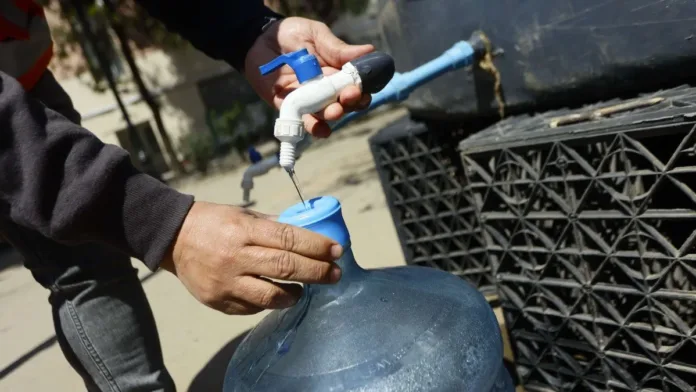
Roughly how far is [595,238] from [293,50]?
89 cm

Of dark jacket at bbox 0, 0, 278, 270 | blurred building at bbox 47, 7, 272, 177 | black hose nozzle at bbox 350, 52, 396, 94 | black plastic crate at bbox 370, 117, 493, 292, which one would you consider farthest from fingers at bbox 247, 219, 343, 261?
blurred building at bbox 47, 7, 272, 177

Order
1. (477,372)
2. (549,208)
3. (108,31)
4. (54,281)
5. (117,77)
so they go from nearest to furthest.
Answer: (477,372) → (54,281) → (549,208) → (108,31) → (117,77)

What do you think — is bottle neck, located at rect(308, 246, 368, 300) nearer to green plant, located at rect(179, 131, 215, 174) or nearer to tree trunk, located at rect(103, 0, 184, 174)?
tree trunk, located at rect(103, 0, 184, 174)

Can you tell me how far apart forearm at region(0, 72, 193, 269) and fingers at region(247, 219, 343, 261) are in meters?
0.16

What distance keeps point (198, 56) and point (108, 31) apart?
8.74 ft

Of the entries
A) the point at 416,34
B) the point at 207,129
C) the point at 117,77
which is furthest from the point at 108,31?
the point at 416,34

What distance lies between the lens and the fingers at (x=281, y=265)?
2.88 ft

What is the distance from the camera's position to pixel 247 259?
89 centimetres

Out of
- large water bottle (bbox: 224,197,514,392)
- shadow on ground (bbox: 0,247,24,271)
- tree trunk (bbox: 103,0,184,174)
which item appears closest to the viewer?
large water bottle (bbox: 224,197,514,392)

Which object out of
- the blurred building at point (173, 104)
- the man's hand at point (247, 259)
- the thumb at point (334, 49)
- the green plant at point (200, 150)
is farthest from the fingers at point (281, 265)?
the blurred building at point (173, 104)

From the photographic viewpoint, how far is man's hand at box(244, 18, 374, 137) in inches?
54.2

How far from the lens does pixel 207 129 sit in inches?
683

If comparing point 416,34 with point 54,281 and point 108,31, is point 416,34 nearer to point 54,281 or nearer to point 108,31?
point 54,281

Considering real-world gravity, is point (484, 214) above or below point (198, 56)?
below
